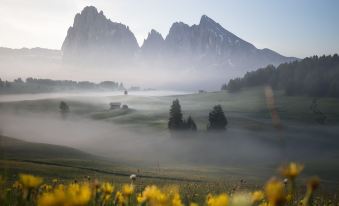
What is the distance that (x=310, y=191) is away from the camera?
2.31 m

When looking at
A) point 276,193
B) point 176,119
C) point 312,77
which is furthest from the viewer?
point 312,77

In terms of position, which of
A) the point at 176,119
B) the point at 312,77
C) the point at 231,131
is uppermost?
the point at 312,77

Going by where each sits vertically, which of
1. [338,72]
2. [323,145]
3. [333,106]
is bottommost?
[323,145]

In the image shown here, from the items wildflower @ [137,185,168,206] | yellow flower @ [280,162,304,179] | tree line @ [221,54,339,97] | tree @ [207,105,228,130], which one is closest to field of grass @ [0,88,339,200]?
tree @ [207,105,228,130]

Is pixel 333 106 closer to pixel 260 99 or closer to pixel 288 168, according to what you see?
pixel 260 99

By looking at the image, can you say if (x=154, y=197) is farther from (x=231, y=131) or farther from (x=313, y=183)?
(x=231, y=131)

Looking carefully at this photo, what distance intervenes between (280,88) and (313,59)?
2230 centimetres

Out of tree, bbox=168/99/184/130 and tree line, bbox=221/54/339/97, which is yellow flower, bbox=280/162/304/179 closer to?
tree, bbox=168/99/184/130

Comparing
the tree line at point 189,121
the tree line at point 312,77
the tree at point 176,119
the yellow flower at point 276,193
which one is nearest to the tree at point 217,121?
the tree line at point 189,121

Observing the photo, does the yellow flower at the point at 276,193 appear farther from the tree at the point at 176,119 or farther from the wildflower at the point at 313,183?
the tree at the point at 176,119

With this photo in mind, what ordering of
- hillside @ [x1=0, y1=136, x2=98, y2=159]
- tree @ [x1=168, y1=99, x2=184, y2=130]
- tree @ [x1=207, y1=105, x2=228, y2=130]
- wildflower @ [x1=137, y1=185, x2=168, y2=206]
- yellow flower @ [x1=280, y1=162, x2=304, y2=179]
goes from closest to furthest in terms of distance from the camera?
yellow flower @ [x1=280, y1=162, x2=304, y2=179] < wildflower @ [x1=137, y1=185, x2=168, y2=206] < hillside @ [x1=0, y1=136, x2=98, y2=159] < tree @ [x1=168, y1=99, x2=184, y2=130] < tree @ [x1=207, y1=105, x2=228, y2=130]

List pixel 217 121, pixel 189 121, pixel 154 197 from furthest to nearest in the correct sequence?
pixel 217 121, pixel 189 121, pixel 154 197

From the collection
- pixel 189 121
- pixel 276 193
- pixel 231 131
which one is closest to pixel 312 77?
pixel 231 131

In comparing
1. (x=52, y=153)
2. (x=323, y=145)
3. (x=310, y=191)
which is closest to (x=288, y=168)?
(x=310, y=191)
